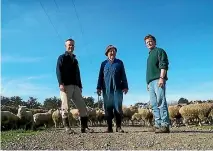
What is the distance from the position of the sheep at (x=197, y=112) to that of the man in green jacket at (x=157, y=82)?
14.8 meters

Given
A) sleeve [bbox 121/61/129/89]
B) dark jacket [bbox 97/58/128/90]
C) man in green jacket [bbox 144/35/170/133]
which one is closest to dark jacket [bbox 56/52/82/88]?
dark jacket [bbox 97/58/128/90]

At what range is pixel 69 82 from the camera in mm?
9578

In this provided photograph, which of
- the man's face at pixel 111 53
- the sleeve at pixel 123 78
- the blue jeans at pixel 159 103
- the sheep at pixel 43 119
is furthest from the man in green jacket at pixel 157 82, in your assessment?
the sheep at pixel 43 119

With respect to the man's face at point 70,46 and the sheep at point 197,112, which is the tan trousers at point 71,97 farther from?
the sheep at point 197,112

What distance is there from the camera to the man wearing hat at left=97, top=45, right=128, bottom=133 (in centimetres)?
973

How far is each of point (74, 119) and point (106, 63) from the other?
19.7 m

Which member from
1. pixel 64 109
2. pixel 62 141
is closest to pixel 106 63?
pixel 64 109

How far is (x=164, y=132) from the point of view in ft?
27.7

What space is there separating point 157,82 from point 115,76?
1389 mm

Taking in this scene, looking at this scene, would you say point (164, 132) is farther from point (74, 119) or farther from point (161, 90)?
point (74, 119)

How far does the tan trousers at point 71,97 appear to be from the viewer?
30.8ft

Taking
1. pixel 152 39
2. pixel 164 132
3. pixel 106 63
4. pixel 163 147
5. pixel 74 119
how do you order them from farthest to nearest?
pixel 74 119
pixel 106 63
pixel 152 39
pixel 164 132
pixel 163 147

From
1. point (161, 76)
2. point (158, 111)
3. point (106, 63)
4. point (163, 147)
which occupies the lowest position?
point (163, 147)

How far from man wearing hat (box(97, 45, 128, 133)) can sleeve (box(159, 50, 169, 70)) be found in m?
1.47
